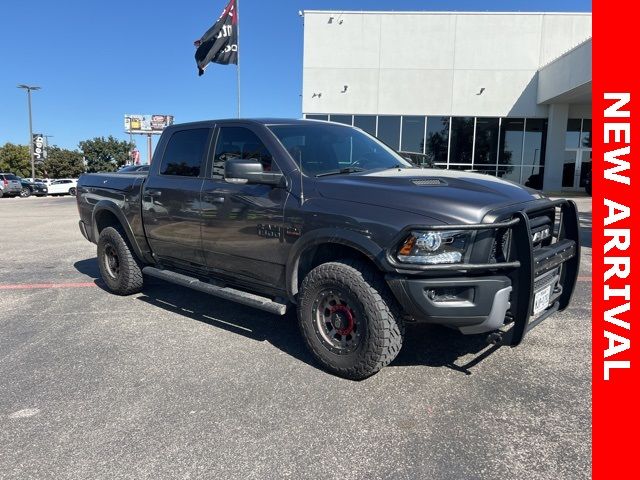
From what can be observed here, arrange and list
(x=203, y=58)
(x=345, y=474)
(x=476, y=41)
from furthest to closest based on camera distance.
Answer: (x=476, y=41)
(x=203, y=58)
(x=345, y=474)

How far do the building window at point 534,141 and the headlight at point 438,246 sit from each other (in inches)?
884

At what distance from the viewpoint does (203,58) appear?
1770cm

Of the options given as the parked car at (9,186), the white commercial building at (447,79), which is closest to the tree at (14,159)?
the parked car at (9,186)

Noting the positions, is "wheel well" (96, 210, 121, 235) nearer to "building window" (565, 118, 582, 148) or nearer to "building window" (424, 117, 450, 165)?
"building window" (424, 117, 450, 165)

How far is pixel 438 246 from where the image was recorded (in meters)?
2.91

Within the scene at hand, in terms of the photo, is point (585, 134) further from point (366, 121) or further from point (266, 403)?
point (266, 403)

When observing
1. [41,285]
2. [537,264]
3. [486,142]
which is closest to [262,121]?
[537,264]

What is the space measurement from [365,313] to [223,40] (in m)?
16.8

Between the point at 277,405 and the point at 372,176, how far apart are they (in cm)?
176

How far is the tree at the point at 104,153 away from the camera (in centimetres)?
7769

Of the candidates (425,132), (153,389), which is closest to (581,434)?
(153,389)

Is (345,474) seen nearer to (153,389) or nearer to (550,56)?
(153,389)

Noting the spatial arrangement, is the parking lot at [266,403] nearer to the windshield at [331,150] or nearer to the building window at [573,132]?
the windshield at [331,150]

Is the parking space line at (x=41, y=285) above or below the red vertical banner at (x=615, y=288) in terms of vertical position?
below
